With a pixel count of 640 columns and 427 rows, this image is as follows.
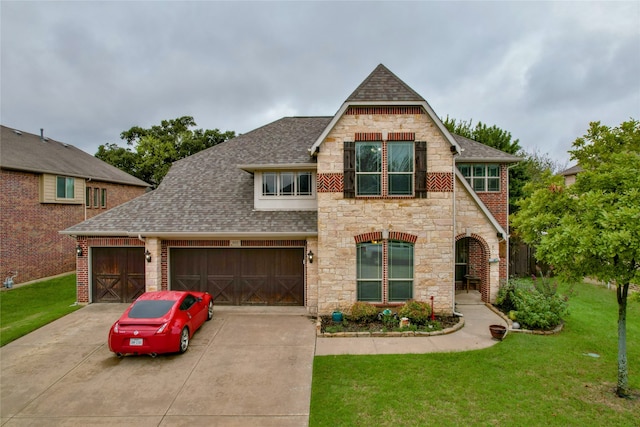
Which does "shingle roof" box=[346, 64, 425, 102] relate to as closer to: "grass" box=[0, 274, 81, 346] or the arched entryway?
the arched entryway

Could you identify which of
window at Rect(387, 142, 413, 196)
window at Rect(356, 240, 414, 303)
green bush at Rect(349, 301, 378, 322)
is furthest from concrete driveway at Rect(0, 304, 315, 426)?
window at Rect(387, 142, 413, 196)

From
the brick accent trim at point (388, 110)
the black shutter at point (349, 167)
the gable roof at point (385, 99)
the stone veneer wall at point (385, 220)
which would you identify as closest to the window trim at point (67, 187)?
the gable roof at point (385, 99)

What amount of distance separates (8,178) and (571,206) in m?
23.9

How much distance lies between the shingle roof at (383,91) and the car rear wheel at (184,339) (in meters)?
8.86

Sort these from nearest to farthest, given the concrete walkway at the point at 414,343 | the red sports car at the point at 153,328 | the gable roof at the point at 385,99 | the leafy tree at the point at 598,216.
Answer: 1. the leafy tree at the point at 598,216
2. the red sports car at the point at 153,328
3. the concrete walkway at the point at 414,343
4. the gable roof at the point at 385,99

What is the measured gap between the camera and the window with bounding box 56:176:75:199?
19812 millimetres

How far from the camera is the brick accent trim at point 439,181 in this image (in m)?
11.4

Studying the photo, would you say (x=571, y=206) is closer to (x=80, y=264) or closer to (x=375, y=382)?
(x=375, y=382)

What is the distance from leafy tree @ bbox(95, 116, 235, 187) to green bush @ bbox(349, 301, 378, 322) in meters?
33.7

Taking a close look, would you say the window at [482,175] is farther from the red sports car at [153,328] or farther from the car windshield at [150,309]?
the car windshield at [150,309]

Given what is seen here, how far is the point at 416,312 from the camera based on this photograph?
35.5 feet

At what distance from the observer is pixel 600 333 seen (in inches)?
401

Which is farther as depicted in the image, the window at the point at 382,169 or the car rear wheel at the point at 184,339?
the window at the point at 382,169

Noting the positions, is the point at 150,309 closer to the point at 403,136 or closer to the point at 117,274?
the point at 117,274
